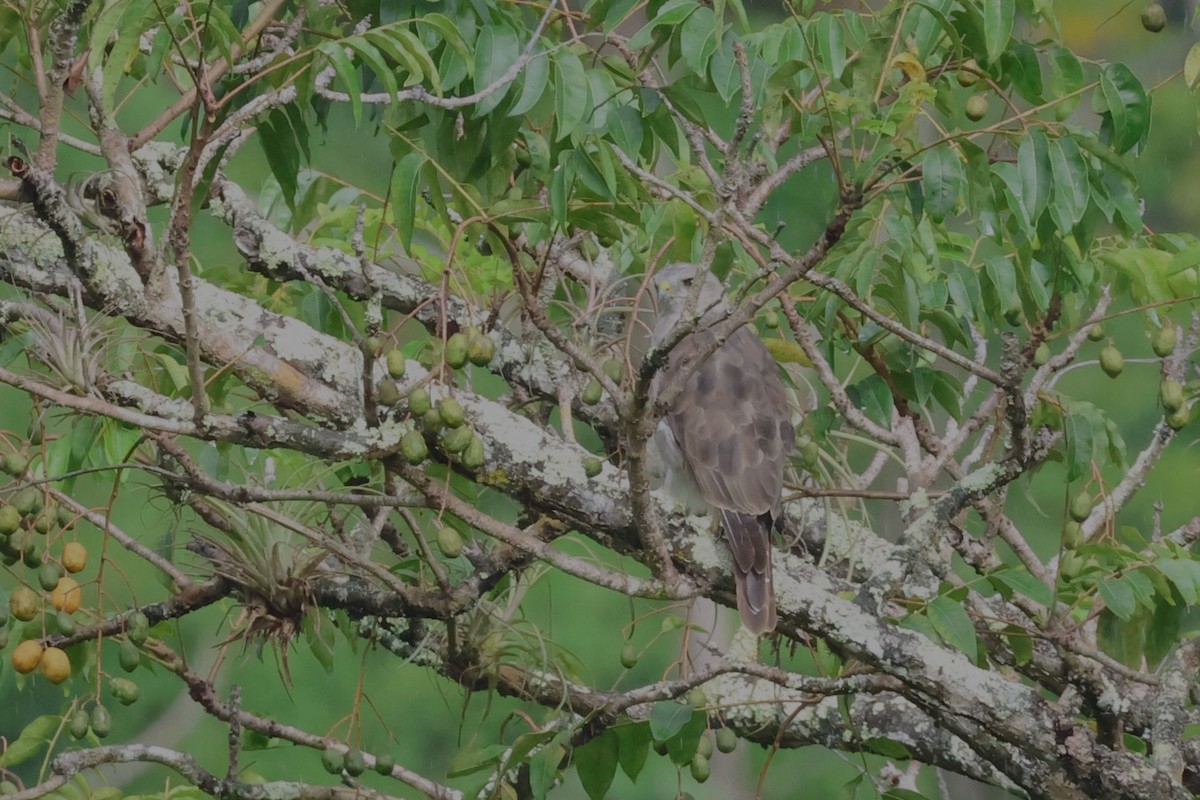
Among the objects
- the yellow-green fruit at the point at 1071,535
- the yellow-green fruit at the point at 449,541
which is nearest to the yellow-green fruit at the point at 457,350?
the yellow-green fruit at the point at 449,541

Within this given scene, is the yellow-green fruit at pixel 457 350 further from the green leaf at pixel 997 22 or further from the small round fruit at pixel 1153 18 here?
the small round fruit at pixel 1153 18

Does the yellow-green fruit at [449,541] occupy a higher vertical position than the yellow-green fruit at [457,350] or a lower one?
lower

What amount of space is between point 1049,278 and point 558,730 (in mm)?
1266

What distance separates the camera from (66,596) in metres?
2.75

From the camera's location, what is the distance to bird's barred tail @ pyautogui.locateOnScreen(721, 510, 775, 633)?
2512mm

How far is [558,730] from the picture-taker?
2.73m

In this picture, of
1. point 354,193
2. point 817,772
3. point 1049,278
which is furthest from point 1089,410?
point 817,772

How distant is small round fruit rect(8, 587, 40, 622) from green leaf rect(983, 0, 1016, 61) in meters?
1.96

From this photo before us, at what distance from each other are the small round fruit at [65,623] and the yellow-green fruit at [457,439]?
990 mm

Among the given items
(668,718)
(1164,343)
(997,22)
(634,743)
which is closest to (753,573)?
(668,718)

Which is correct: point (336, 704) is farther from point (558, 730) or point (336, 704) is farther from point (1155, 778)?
point (1155, 778)

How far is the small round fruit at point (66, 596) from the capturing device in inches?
108

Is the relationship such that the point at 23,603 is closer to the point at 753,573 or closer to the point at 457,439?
the point at 457,439

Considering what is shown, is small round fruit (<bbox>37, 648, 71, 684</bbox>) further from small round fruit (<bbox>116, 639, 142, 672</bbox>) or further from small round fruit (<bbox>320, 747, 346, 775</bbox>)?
small round fruit (<bbox>320, 747, 346, 775</bbox>)
